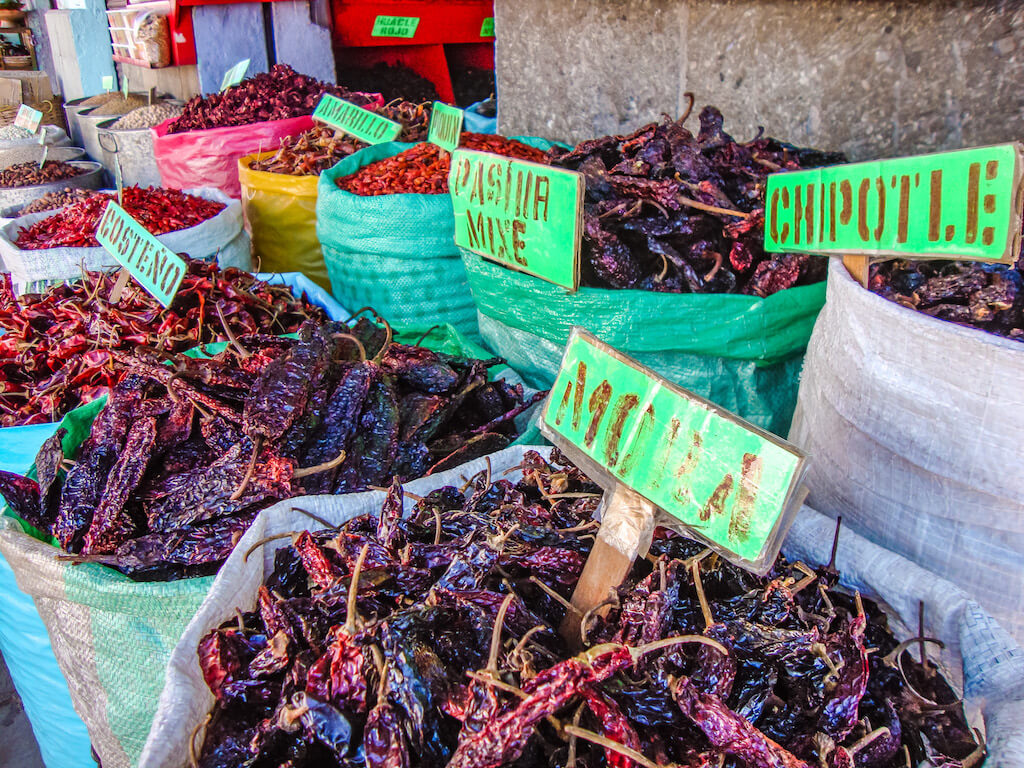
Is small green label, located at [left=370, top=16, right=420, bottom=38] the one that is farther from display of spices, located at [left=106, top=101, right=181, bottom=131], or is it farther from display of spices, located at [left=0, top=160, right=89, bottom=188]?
display of spices, located at [left=0, top=160, right=89, bottom=188]

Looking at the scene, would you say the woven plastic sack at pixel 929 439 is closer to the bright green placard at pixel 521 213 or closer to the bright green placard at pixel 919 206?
the bright green placard at pixel 919 206

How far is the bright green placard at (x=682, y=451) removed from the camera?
935 mm

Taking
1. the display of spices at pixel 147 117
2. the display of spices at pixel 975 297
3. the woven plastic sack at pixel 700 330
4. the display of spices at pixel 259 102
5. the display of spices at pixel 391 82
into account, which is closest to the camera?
the display of spices at pixel 975 297

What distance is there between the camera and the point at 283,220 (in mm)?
3564

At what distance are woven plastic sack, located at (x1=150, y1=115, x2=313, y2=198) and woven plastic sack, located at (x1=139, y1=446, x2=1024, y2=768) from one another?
10.2 feet

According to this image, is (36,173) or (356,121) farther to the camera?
(36,173)

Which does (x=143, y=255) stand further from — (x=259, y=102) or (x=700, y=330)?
(x=259, y=102)

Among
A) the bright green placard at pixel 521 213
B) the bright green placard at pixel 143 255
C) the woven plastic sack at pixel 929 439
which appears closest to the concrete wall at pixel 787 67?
the woven plastic sack at pixel 929 439

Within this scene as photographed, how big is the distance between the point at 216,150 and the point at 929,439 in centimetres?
387

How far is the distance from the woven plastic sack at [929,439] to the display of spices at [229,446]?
846 mm

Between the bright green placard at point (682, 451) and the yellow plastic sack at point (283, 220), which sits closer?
the bright green placard at point (682, 451)

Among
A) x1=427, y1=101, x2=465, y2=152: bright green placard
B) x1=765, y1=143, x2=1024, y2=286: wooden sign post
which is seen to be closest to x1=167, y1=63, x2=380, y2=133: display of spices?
x1=427, y1=101, x2=465, y2=152: bright green placard

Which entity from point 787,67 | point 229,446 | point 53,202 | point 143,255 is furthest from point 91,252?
point 787,67

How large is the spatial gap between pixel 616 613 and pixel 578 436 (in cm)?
26
